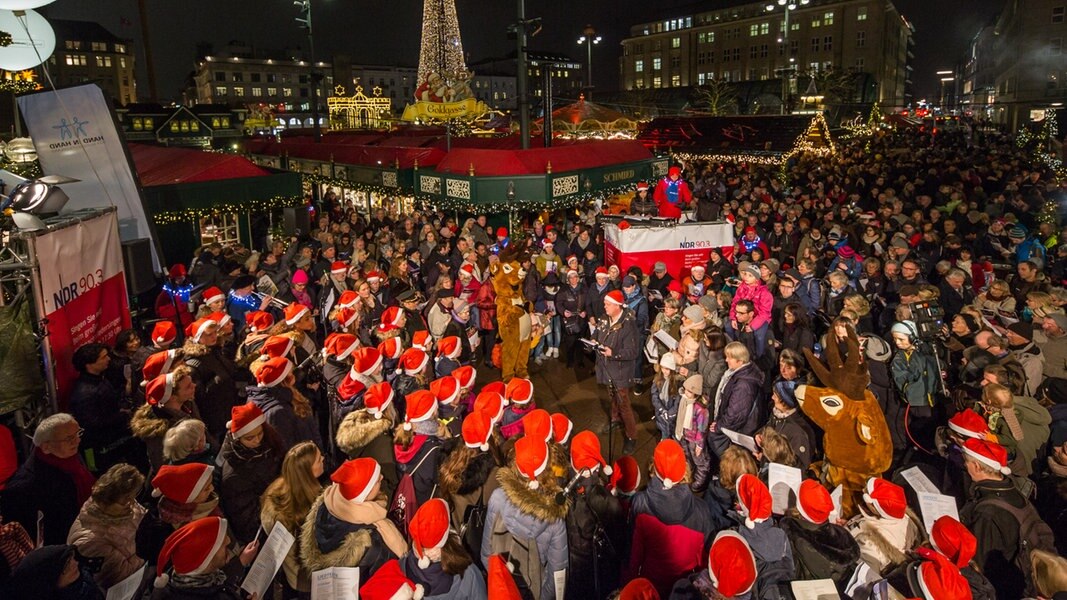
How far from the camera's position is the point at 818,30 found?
259ft

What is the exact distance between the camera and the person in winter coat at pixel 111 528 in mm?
3348

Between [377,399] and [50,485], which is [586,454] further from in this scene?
[50,485]

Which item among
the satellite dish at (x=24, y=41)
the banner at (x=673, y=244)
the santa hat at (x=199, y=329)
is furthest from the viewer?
the banner at (x=673, y=244)

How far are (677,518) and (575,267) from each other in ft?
19.8

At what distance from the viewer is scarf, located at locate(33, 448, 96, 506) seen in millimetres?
4082

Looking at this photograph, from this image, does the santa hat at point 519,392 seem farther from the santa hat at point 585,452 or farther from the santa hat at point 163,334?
the santa hat at point 163,334

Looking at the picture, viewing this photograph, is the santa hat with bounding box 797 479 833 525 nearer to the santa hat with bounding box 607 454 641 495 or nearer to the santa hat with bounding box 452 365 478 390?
the santa hat with bounding box 607 454 641 495

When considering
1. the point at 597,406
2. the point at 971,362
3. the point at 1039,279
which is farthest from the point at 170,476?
the point at 1039,279

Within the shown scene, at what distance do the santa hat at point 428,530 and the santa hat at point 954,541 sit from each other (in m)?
2.62

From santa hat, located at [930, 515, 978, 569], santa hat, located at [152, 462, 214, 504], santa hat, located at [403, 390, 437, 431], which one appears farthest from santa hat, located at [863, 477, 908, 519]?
santa hat, located at [152, 462, 214, 504]

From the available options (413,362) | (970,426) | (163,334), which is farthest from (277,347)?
(970,426)

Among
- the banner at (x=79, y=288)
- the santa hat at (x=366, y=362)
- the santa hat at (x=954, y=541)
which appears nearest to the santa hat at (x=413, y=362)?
the santa hat at (x=366, y=362)

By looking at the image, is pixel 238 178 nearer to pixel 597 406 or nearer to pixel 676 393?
pixel 597 406

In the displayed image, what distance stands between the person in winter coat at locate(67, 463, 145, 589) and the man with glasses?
722 millimetres
